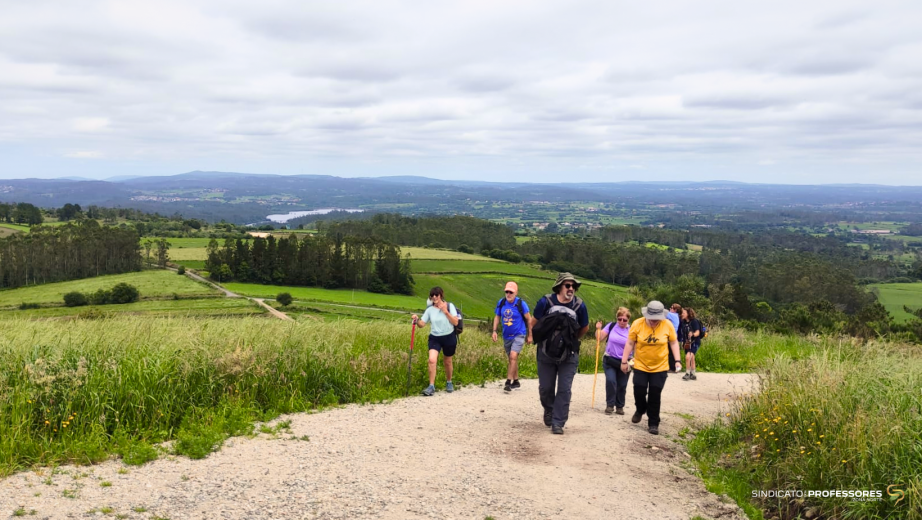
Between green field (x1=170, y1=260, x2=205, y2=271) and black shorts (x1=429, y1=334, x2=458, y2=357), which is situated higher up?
black shorts (x1=429, y1=334, x2=458, y2=357)

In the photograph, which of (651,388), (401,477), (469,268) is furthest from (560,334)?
(469,268)

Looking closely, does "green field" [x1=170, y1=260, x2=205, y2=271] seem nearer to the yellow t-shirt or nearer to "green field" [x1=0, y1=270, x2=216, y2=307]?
"green field" [x1=0, y1=270, x2=216, y2=307]

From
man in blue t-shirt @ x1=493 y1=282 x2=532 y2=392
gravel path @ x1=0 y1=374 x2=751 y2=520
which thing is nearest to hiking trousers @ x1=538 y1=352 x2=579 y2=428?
gravel path @ x1=0 y1=374 x2=751 y2=520

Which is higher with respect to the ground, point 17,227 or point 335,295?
point 17,227

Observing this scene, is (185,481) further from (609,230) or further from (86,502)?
(609,230)

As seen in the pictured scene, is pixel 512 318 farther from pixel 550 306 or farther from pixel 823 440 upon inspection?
pixel 823 440

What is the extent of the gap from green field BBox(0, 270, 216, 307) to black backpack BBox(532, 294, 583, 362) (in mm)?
67252

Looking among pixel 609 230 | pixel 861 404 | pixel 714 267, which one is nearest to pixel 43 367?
pixel 861 404

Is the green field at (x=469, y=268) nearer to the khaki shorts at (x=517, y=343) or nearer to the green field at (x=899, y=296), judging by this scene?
the green field at (x=899, y=296)

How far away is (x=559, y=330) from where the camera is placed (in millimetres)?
7590

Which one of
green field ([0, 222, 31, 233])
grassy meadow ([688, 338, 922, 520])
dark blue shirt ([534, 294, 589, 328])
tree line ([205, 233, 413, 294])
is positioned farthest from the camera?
green field ([0, 222, 31, 233])

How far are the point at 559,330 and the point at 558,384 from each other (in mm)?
725

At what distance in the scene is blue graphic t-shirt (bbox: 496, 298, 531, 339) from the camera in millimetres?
9867

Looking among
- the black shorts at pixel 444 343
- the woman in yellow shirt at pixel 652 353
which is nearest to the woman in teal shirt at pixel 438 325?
the black shorts at pixel 444 343
